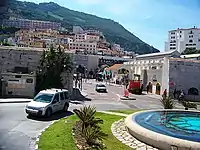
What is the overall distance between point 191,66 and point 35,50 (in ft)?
76.2

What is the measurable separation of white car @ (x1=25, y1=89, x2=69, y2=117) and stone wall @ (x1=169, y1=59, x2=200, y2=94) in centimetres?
2495

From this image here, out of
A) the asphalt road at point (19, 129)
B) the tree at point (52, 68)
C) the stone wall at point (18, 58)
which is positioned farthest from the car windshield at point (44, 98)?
the stone wall at point (18, 58)

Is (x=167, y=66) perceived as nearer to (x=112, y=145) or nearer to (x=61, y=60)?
(x=61, y=60)

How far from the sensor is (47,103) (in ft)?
63.0

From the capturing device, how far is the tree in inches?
1319

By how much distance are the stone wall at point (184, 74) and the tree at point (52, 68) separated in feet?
53.4

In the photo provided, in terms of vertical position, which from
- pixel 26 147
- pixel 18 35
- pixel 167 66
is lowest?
pixel 26 147

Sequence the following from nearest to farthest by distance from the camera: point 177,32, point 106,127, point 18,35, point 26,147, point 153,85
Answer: point 26,147
point 106,127
point 153,85
point 18,35
point 177,32

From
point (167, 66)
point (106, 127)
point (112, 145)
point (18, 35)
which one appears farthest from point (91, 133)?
point (18, 35)

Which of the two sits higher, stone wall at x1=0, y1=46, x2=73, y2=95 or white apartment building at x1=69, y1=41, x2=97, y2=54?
white apartment building at x1=69, y1=41, x2=97, y2=54

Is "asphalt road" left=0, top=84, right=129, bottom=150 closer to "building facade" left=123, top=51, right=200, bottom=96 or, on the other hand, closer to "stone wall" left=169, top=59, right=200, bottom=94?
"building facade" left=123, top=51, right=200, bottom=96

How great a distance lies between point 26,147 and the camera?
1055 centimetres

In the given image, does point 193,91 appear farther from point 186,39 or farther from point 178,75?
point 186,39

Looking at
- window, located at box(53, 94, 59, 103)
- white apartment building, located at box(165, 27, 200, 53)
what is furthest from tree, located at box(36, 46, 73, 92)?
white apartment building, located at box(165, 27, 200, 53)
